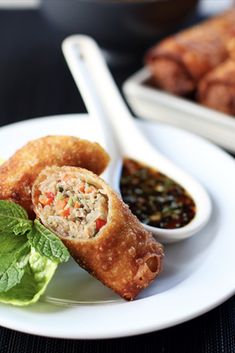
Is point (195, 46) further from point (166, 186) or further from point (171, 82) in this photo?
point (166, 186)

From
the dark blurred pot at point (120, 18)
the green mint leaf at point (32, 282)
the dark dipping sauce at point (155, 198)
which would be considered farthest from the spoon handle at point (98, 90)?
the green mint leaf at point (32, 282)

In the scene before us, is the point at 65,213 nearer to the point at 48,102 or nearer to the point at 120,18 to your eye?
the point at 48,102

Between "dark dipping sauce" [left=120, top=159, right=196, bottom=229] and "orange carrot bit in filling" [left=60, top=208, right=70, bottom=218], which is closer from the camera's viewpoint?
"orange carrot bit in filling" [left=60, top=208, right=70, bottom=218]

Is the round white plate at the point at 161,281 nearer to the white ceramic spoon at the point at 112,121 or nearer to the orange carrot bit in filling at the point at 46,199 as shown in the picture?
the white ceramic spoon at the point at 112,121

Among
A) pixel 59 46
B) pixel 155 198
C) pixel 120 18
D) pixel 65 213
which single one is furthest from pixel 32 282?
pixel 59 46

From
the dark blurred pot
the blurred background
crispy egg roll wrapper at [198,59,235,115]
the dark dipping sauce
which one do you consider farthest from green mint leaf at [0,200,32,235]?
the dark blurred pot

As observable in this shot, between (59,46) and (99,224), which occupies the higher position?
(99,224)

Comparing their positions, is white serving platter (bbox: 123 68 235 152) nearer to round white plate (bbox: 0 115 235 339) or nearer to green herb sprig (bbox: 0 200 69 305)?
round white plate (bbox: 0 115 235 339)
